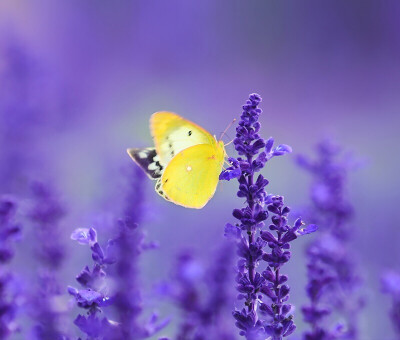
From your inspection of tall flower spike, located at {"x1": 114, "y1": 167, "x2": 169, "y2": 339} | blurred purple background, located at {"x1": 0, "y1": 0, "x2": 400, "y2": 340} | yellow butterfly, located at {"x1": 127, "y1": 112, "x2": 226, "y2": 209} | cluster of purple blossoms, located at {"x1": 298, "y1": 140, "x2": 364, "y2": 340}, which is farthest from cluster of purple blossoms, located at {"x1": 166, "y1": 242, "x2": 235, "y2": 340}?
blurred purple background, located at {"x1": 0, "y1": 0, "x2": 400, "y2": 340}

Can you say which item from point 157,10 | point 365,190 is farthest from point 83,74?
point 365,190

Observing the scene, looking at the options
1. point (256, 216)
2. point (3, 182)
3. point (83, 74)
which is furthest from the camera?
point (83, 74)

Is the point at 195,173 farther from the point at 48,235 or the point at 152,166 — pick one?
the point at 48,235

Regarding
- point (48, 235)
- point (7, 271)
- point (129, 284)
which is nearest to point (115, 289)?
point (129, 284)

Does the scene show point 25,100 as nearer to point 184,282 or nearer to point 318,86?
point 184,282

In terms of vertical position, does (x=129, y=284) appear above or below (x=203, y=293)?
below

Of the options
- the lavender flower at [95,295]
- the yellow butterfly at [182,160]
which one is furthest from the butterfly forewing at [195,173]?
the lavender flower at [95,295]
